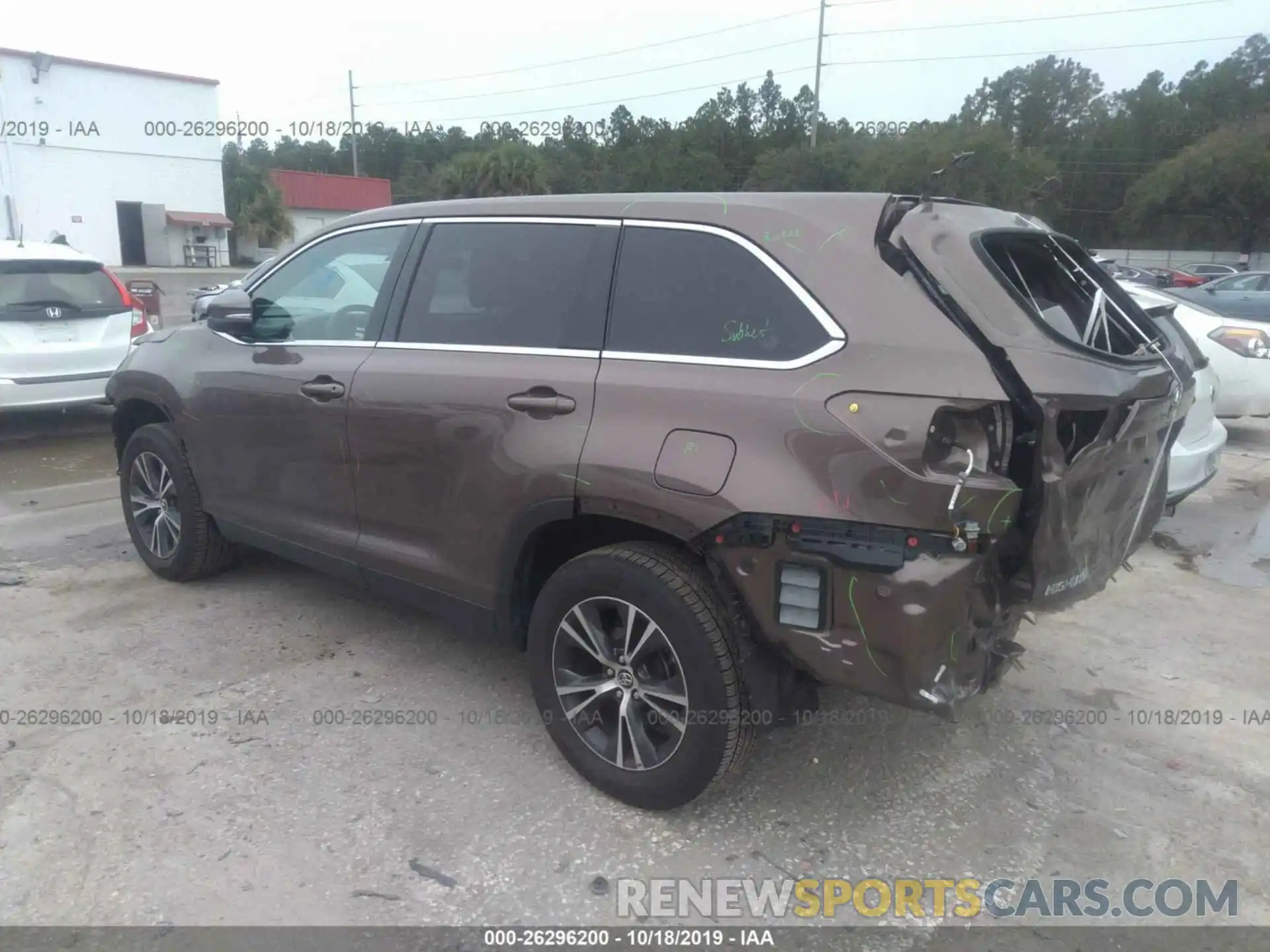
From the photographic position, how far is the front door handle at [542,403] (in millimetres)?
3037

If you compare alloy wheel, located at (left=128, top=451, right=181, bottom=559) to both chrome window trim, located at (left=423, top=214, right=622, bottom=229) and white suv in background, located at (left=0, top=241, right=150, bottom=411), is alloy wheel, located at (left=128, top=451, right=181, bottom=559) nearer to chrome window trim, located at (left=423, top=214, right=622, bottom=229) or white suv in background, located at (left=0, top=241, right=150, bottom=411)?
chrome window trim, located at (left=423, top=214, right=622, bottom=229)

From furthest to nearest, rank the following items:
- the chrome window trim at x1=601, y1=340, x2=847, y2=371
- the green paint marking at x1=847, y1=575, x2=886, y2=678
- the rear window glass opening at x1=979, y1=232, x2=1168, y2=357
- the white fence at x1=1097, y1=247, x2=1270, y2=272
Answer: the white fence at x1=1097, y1=247, x2=1270, y2=272
the rear window glass opening at x1=979, y1=232, x2=1168, y2=357
the chrome window trim at x1=601, y1=340, x2=847, y2=371
the green paint marking at x1=847, y1=575, x2=886, y2=678

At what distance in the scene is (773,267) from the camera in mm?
2795

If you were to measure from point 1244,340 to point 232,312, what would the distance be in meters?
7.76

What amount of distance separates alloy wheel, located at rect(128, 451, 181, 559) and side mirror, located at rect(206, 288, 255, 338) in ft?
3.02

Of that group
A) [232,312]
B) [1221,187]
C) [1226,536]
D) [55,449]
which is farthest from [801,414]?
[1221,187]

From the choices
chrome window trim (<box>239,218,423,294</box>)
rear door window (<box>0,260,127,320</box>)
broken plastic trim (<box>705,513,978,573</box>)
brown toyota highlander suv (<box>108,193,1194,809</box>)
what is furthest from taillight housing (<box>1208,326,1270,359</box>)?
rear door window (<box>0,260,127,320</box>)

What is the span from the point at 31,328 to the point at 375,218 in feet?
16.4

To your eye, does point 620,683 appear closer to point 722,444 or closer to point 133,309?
point 722,444

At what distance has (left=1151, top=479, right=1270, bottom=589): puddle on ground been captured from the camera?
547 cm

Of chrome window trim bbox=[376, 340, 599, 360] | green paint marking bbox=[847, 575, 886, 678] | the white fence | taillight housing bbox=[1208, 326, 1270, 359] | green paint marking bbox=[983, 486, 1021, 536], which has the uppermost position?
the white fence

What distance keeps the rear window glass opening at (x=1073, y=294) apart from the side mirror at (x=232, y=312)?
9.86 feet

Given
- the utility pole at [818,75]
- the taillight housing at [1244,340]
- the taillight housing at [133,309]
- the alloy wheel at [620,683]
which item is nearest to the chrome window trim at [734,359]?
the alloy wheel at [620,683]

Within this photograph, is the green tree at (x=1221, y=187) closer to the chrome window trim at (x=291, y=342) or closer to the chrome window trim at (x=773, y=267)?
the chrome window trim at (x=773, y=267)
